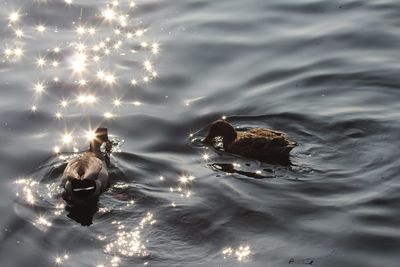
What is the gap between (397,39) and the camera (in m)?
15.0

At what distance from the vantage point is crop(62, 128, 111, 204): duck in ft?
33.8

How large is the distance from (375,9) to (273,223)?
26.9ft

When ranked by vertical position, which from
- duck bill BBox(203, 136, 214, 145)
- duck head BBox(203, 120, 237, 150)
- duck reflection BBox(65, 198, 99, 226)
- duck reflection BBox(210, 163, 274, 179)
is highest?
duck head BBox(203, 120, 237, 150)

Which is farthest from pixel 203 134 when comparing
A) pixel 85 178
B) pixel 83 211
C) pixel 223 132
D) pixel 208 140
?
pixel 83 211

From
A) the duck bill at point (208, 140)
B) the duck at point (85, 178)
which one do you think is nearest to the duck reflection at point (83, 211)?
the duck at point (85, 178)

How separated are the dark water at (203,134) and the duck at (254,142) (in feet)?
0.61

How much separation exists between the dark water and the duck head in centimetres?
26

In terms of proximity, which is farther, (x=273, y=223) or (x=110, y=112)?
(x=110, y=112)

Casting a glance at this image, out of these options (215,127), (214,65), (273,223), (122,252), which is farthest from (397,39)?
(122,252)

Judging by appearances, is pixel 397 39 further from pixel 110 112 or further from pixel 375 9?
pixel 110 112

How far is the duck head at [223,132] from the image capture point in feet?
38.5

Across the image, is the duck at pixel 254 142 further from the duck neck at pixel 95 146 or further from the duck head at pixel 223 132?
the duck neck at pixel 95 146

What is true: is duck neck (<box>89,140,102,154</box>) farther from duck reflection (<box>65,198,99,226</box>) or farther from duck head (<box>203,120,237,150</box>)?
duck head (<box>203,120,237,150</box>)

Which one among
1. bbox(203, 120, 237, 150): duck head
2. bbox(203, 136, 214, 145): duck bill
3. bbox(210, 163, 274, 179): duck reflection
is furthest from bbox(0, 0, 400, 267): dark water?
bbox(203, 120, 237, 150): duck head
